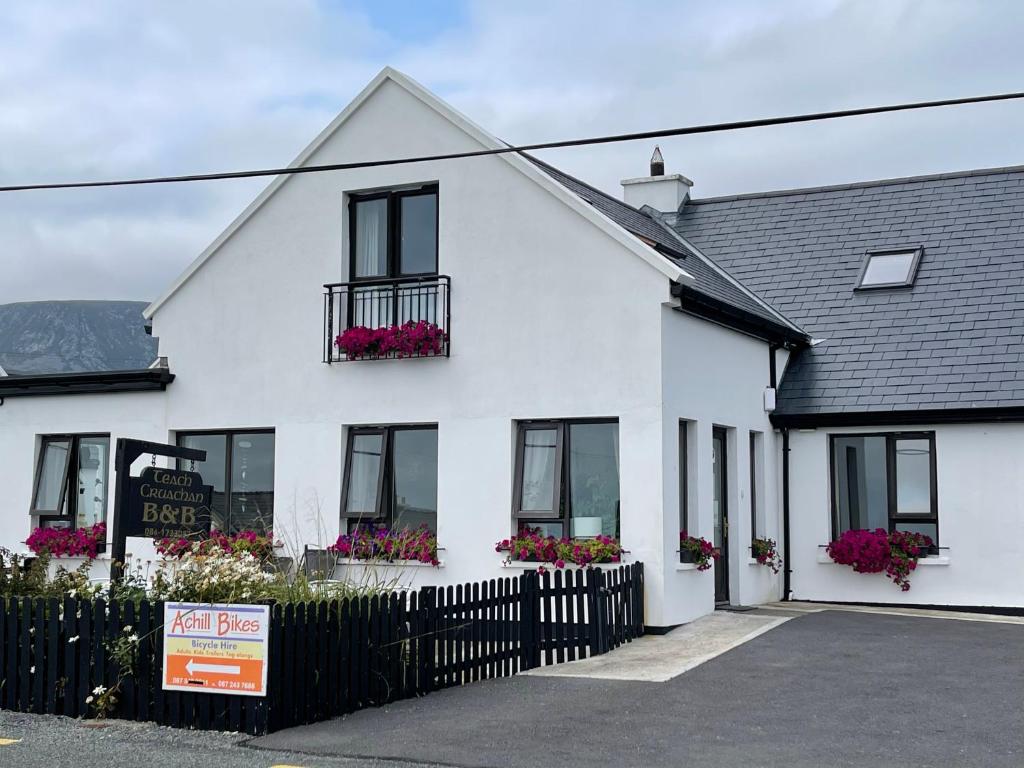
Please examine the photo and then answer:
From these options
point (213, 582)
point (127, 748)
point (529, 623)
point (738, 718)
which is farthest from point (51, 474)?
point (738, 718)

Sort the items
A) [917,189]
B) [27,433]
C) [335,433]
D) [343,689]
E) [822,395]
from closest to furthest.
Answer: [343,689] < [335,433] < [822,395] < [27,433] < [917,189]

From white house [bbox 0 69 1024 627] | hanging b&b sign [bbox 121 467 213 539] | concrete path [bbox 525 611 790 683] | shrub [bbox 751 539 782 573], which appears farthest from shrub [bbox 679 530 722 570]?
hanging b&b sign [bbox 121 467 213 539]

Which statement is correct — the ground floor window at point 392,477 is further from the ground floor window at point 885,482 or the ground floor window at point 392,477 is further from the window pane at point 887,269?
the window pane at point 887,269

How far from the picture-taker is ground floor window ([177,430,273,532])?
17.1 meters

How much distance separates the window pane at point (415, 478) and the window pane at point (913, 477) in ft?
20.9

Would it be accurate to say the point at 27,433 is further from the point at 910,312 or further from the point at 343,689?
the point at 910,312

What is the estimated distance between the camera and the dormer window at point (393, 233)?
54.4 ft

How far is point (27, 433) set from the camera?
1883 cm

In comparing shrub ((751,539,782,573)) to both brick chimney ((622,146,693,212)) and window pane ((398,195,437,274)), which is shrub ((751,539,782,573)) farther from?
brick chimney ((622,146,693,212))

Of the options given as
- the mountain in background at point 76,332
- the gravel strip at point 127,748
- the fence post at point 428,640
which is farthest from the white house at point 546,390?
the mountain in background at point 76,332

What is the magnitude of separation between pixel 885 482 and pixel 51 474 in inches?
473

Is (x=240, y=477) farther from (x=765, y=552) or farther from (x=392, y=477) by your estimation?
(x=765, y=552)

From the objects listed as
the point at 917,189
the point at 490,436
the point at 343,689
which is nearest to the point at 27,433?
the point at 490,436

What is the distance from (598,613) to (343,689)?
364cm
